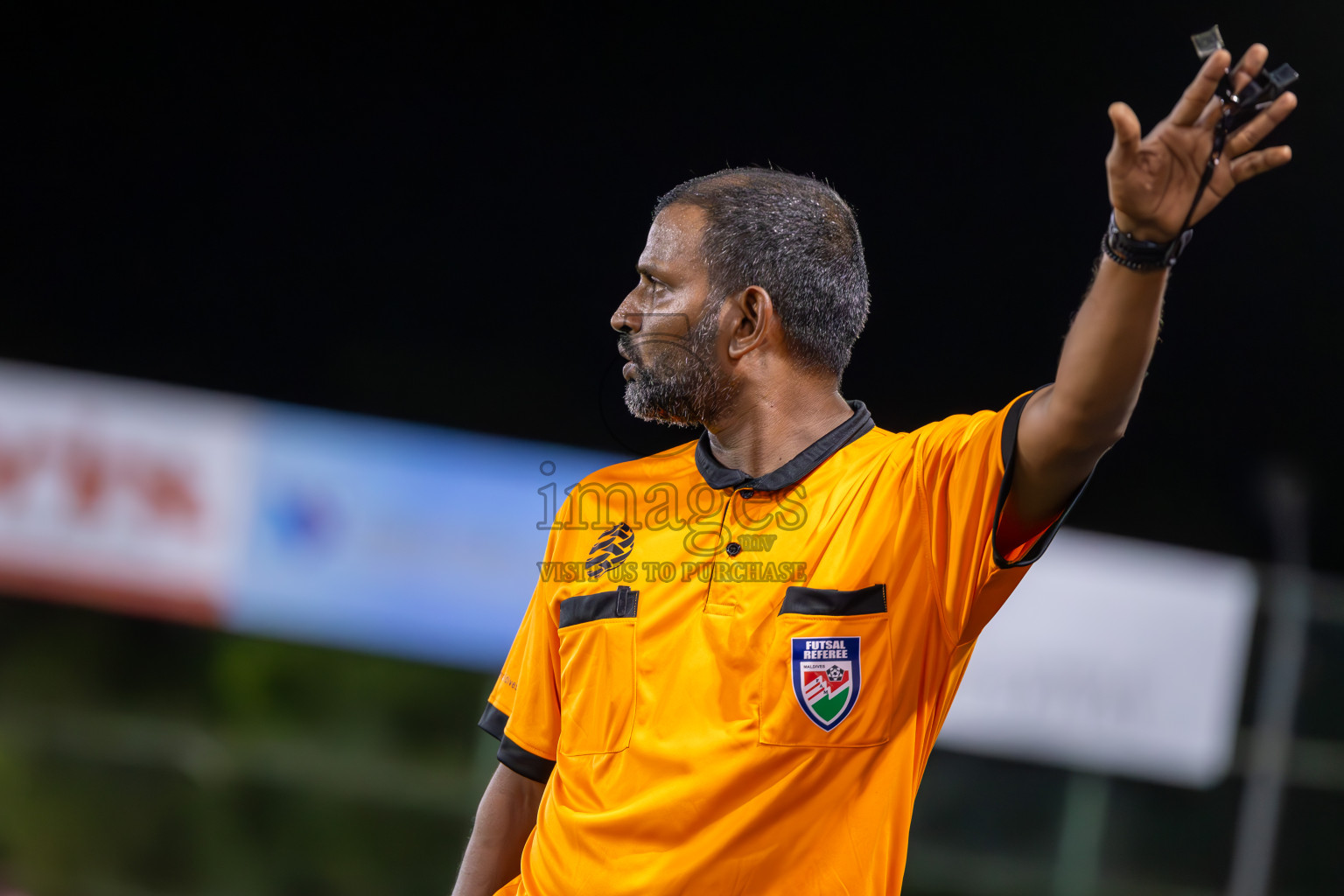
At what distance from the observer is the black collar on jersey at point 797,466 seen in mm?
1327

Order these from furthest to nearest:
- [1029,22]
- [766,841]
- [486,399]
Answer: [486,399], [1029,22], [766,841]

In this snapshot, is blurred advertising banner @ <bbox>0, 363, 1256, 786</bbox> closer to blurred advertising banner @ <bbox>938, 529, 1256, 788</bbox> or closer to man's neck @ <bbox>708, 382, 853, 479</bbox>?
blurred advertising banner @ <bbox>938, 529, 1256, 788</bbox>

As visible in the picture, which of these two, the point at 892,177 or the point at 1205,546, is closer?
the point at 892,177

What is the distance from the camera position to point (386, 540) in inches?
138

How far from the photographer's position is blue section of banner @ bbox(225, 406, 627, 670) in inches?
138

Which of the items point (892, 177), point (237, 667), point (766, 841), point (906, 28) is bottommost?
point (237, 667)

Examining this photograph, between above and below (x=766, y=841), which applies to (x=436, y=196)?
above

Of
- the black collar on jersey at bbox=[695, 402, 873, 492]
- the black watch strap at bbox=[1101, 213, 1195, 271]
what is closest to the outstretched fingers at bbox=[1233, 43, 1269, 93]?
the black watch strap at bbox=[1101, 213, 1195, 271]

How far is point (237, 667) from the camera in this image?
3.54 m

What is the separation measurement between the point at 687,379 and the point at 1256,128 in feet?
2.30

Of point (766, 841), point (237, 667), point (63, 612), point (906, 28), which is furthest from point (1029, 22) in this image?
point (63, 612)

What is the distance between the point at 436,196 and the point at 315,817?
204 cm

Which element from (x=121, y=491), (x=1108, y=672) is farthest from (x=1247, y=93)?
(x=121, y=491)

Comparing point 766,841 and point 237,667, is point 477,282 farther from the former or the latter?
point 766,841
